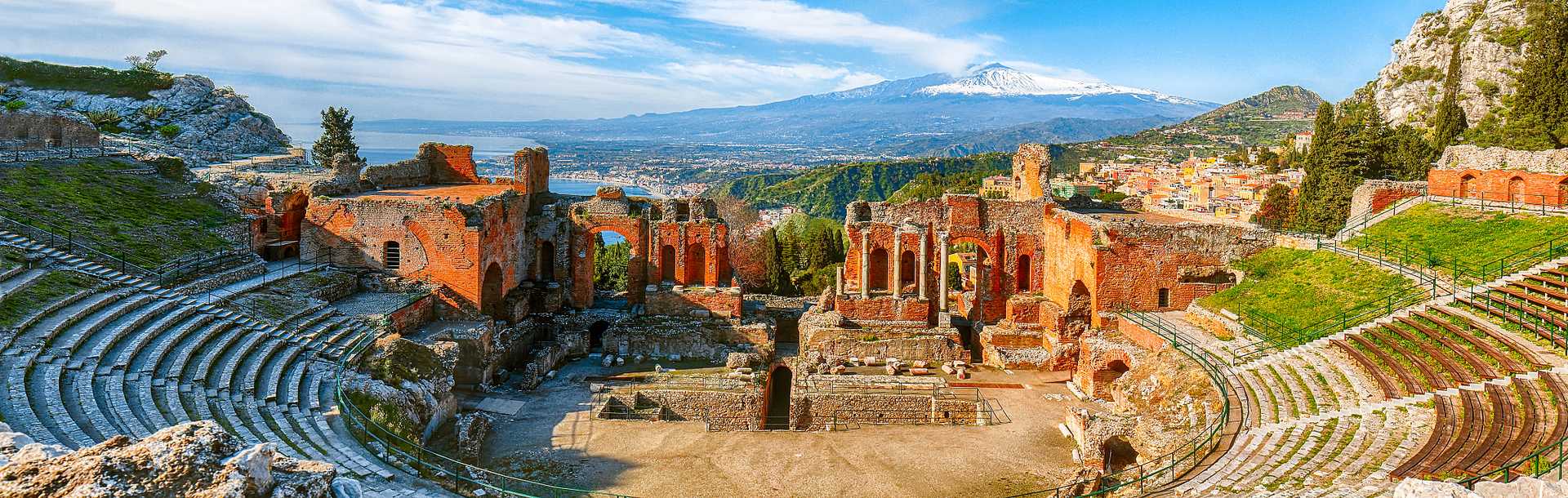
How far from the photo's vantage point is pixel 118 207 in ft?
81.7

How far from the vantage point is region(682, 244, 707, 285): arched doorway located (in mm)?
30234

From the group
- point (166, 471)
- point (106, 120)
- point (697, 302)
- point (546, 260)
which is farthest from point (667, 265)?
point (106, 120)

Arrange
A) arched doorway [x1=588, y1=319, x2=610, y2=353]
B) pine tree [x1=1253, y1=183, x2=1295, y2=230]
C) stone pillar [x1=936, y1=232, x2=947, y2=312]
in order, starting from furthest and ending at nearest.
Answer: pine tree [x1=1253, y1=183, x2=1295, y2=230]
stone pillar [x1=936, y1=232, x2=947, y2=312]
arched doorway [x1=588, y1=319, x2=610, y2=353]

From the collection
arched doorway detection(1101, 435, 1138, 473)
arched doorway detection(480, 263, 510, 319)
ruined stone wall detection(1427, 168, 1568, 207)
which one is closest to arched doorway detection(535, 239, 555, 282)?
arched doorway detection(480, 263, 510, 319)

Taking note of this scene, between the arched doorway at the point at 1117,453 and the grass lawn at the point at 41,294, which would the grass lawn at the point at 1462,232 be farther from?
the grass lawn at the point at 41,294

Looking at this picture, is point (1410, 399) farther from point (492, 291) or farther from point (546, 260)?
point (546, 260)

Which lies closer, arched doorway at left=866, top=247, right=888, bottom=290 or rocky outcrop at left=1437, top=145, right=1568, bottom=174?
rocky outcrop at left=1437, top=145, right=1568, bottom=174

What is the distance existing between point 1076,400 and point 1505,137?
28.8 meters

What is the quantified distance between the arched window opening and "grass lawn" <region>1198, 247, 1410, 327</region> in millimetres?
24685

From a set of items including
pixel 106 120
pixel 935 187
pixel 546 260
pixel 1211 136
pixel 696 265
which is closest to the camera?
pixel 696 265

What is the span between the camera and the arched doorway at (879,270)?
102ft

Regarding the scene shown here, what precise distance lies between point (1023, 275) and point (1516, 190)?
583 inches

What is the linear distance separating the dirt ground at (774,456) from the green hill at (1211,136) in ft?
349

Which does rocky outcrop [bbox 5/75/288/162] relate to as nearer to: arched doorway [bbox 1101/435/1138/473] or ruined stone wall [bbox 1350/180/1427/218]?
arched doorway [bbox 1101/435/1138/473]
